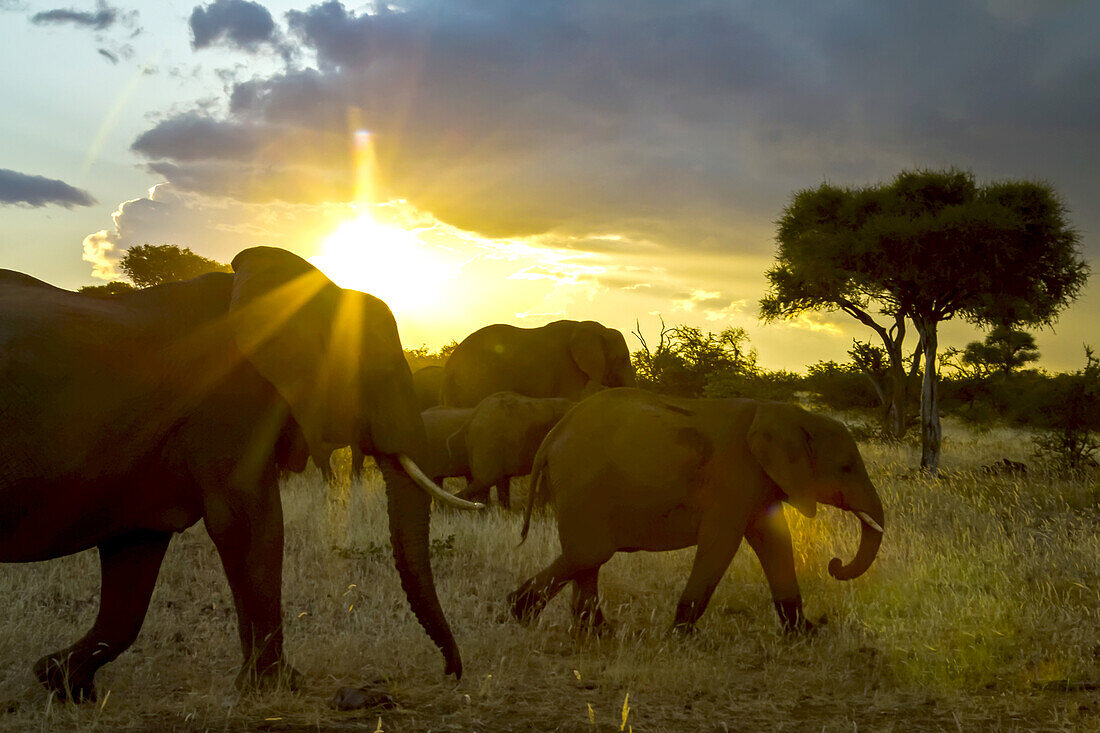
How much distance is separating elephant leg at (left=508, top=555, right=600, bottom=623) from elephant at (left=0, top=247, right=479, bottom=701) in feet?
5.53

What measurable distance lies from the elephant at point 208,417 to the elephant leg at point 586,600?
1.97 meters

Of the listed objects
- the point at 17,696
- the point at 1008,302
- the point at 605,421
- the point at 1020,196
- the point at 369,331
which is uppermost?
the point at 1020,196

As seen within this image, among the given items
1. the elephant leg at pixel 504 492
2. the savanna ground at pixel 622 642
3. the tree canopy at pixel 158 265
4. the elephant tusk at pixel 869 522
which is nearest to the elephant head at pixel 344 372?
the savanna ground at pixel 622 642

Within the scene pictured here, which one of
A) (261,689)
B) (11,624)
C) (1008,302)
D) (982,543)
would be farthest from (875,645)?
(1008,302)

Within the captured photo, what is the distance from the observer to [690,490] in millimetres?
7168

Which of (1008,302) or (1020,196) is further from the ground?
(1020,196)

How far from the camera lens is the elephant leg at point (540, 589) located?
7.09 metres

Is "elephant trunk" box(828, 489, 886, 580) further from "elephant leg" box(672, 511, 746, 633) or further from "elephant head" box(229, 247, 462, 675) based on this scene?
"elephant head" box(229, 247, 462, 675)

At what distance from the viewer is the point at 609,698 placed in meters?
5.72

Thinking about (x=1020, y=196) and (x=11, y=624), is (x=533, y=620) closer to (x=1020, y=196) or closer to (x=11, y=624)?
(x=11, y=624)

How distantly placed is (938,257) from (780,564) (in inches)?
584

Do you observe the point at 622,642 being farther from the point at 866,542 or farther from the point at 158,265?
the point at 158,265

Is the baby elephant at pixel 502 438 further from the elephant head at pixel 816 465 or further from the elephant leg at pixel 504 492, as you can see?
the elephant head at pixel 816 465

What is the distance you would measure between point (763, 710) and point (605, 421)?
2.53m
